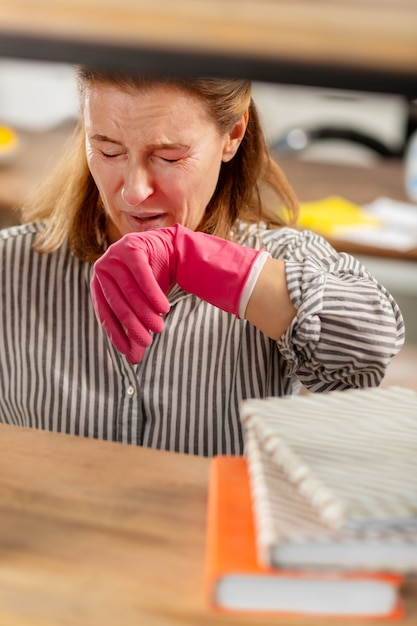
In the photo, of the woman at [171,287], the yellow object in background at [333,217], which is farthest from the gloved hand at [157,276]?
the yellow object in background at [333,217]

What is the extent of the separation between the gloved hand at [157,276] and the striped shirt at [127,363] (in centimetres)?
26

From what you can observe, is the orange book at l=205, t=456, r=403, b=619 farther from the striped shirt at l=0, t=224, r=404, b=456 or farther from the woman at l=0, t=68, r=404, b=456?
the striped shirt at l=0, t=224, r=404, b=456

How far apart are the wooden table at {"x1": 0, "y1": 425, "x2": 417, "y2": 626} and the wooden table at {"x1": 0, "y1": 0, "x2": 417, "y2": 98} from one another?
0.50m

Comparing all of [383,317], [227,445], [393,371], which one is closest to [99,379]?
[227,445]

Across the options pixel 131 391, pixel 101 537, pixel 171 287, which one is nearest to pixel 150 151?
pixel 171 287

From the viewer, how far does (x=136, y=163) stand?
1244 mm

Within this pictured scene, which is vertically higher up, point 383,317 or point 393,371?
point 383,317

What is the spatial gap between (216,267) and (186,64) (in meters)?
0.54

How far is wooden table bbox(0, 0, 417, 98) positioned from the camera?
0.64 meters

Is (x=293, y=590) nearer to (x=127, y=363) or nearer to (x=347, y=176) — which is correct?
(x=127, y=363)

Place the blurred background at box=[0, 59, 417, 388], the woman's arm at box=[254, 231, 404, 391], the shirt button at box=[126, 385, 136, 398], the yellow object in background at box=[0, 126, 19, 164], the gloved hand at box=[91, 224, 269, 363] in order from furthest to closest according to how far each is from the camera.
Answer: the yellow object in background at box=[0, 126, 19, 164] → the blurred background at box=[0, 59, 417, 388] → the shirt button at box=[126, 385, 136, 398] → the woman's arm at box=[254, 231, 404, 391] → the gloved hand at box=[91, 224, 269, 363]

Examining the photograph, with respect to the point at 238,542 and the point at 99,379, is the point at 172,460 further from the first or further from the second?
the point at 99,379

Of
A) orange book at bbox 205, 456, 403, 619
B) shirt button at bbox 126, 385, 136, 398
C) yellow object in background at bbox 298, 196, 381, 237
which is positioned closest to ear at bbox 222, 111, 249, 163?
shirt button at bbox 126, 385, 136, 398

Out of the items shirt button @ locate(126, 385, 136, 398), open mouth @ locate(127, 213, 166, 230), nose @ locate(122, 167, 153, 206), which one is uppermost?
nose @ locate(122, 167, 153, 206)
